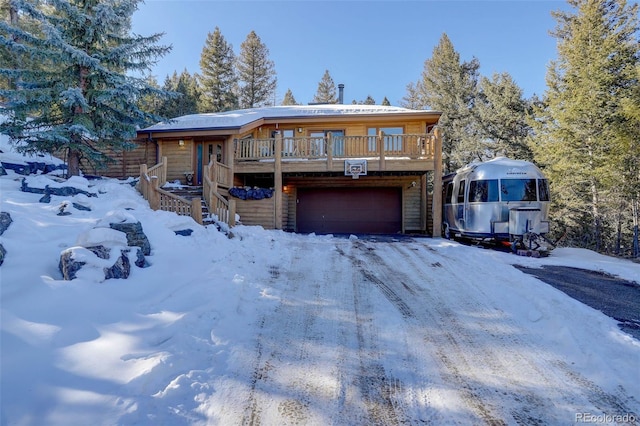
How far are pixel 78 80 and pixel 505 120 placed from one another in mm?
21610

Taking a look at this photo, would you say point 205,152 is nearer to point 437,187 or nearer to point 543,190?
point 437,187

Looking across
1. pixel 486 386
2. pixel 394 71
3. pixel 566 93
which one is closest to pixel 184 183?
pixel 486 386

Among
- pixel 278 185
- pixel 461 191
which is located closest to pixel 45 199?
pixel 278 185

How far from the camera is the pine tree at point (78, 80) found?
8.18 meters

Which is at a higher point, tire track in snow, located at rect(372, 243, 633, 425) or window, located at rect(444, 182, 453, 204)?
window, located at rect(444, 182, 453, 204)

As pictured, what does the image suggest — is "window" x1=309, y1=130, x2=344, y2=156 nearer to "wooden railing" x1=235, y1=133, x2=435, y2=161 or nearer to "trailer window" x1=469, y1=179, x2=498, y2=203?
"wooden railing" x1=235, y1=133, x2=435, y2=161

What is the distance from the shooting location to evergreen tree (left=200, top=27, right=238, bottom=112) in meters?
26.3

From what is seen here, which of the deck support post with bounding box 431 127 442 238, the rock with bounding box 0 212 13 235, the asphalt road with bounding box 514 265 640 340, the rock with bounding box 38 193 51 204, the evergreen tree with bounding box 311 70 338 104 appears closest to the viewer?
the asphalt road with bounding box 514 265 640 340

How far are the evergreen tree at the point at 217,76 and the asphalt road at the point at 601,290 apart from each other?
86.5ft

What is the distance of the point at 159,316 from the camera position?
321cm

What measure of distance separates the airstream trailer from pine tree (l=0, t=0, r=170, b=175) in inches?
438

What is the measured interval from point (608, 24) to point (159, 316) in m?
19.9

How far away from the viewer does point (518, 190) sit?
333 inches

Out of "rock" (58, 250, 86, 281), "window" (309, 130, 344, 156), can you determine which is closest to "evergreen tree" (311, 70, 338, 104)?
"window" (309, 130, 344, 156)
